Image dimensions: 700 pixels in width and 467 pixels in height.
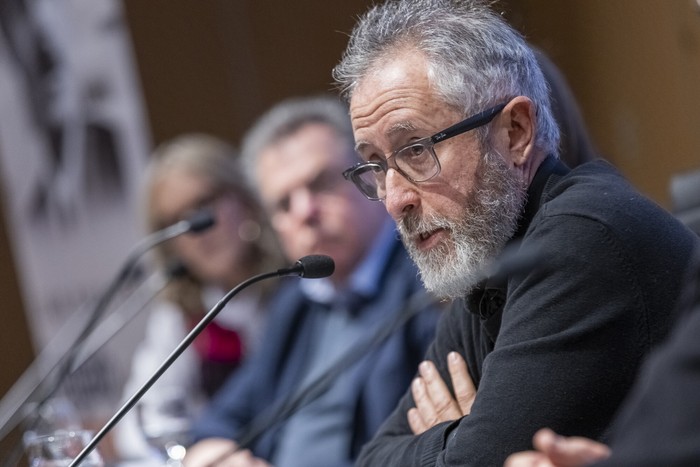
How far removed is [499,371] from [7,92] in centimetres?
419

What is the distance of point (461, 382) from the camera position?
1.81 metres

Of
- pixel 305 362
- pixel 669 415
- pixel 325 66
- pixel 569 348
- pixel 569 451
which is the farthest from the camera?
pixel 325 66

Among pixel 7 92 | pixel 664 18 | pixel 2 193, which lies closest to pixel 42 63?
pixel 7 92

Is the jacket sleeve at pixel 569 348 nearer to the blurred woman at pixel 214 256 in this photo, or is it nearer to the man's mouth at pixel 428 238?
the man's mouth at pixel 428 238

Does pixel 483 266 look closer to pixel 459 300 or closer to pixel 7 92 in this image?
pixel 459 300

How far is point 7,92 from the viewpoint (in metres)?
5.16

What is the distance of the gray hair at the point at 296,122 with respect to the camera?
3227 mm

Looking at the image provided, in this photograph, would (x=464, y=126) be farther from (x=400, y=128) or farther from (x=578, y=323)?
(x=578, y=323)

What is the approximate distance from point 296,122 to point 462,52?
1.62 meters

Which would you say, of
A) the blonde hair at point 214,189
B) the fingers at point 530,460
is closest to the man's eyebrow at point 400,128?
the fingers at point 530,460

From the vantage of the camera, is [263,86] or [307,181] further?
[263,86]

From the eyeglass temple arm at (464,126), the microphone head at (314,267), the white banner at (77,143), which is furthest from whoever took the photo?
the white banner at (77,143)

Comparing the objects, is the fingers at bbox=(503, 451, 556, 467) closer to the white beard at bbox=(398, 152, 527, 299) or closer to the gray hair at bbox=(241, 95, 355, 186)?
the white beard at bbox=(398, 152, 527, 299)

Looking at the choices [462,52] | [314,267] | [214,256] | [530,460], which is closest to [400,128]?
[462,52]
